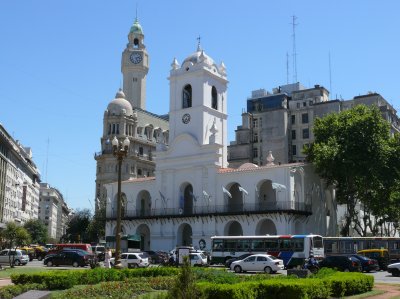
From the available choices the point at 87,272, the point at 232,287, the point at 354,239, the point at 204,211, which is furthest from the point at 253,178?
the point at 232,287

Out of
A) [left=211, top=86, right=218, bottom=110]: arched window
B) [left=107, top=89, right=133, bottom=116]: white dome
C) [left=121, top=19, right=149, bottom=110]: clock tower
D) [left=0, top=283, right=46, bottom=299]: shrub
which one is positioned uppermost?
[left=121, top=19, right=149, bottom=110]: clock tower

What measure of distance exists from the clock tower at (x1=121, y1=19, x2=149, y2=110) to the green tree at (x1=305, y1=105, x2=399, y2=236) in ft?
169

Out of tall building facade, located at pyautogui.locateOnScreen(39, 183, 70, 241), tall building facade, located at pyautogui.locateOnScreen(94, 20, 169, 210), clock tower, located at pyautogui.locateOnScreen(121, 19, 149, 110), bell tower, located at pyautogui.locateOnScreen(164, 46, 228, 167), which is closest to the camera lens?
bell tower, located at pyautogui.locateOnScreen(164, 46, 228, 167)

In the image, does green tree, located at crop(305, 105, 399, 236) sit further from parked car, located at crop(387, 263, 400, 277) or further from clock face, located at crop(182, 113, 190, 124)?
parked car, located at crop(387, 263, 400, 277)

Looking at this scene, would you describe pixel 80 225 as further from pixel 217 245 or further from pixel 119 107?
pixel 217 245

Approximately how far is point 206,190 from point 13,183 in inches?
1846

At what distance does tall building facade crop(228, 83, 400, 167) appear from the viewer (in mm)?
78562

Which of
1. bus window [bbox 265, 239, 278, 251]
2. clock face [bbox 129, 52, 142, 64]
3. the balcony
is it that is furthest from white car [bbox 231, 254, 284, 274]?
clock face [bbox 129, 52, 142, 64]

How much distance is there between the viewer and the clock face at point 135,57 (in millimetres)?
97812

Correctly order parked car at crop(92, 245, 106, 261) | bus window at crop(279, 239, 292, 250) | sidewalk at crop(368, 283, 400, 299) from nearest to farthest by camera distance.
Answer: sidewalk at crop(368, 283, 400, 299) < bus window at crop(279, 239, 292, 250) < parked car at crop(92, 245, 106, 261)

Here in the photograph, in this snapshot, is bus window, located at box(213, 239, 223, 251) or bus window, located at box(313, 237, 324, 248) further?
bus window, located at box(213, 239, 223, 251)

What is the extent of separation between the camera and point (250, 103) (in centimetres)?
8744

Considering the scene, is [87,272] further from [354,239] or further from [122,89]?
[122,89]

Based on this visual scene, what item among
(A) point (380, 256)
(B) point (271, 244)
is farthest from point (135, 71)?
(A) point (380, 256)
